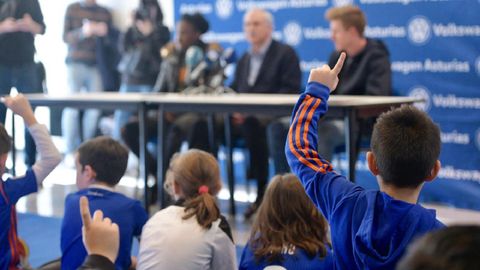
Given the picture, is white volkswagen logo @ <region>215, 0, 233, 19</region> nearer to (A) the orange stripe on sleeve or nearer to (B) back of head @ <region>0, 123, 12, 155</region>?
(B) back of head @ <region>0, 123, 12, 155</region>

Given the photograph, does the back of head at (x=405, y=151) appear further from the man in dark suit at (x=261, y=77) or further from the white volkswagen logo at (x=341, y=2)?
the white volkswagen logo at (x=341, y=2)

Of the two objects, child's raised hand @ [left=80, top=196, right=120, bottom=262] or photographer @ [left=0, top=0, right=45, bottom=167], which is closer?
child's raised hand @ [left=80, top=196, right=120, bottom=262]

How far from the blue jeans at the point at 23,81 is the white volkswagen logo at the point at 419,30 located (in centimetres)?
283

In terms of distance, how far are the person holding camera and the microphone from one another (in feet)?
5.68

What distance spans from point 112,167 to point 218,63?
241cm

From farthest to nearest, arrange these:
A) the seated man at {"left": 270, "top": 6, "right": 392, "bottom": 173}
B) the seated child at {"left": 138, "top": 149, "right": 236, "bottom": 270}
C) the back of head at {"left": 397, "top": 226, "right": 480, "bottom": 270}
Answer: the seated man at {"left": 270, "top": 6, "right": 392, "bottom": 173}
the seated child at {"left": 138, "top": 149, "right": 236, "bottom": 270}
the back of head at {"left": 397, "top": 226, "right": 480, "bottom": 270}

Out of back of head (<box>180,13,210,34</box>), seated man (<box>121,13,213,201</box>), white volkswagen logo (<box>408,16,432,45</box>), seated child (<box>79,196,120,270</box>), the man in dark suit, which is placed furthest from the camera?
back of head (<box>180,13,210,34</box>)

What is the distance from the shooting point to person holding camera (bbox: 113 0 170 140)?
7.11m

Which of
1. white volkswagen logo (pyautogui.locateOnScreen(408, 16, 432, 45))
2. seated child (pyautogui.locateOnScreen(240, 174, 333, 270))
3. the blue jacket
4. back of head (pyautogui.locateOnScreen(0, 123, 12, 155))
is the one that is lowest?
the blue jacket

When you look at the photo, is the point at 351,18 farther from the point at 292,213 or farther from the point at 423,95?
the point at 292,213

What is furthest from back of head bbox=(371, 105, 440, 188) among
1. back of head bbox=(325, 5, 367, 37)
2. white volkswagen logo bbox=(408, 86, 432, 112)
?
white volkswagen logo bbox=(408, 86, 432, 112)

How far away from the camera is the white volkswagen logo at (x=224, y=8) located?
6.78 m

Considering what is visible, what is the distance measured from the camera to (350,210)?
183cm

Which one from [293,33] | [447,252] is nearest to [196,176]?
[447,252]
